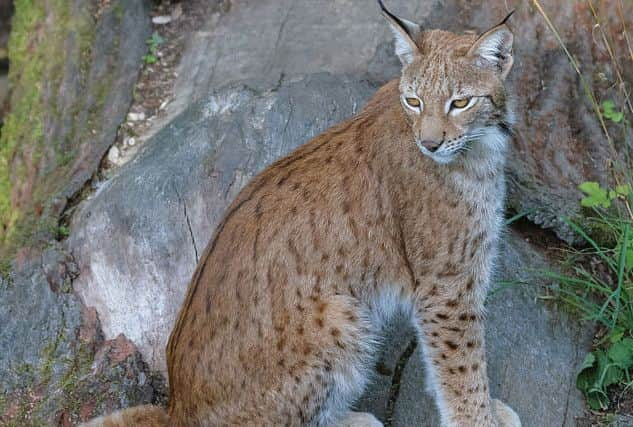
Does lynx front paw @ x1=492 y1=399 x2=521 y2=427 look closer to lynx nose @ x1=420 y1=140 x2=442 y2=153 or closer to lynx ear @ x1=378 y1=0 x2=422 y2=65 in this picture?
lynx nose @ x1=420 y1=140 x2=442 y2=153

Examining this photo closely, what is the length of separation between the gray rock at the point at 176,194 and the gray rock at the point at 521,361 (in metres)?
1.02

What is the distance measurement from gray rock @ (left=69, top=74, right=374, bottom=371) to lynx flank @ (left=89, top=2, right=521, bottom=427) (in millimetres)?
539

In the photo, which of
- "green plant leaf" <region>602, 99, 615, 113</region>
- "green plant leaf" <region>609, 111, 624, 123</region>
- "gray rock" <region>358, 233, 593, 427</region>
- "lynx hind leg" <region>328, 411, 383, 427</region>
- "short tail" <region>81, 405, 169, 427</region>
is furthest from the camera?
"green plant leaf" <region>602, 99, 615, 113</region>

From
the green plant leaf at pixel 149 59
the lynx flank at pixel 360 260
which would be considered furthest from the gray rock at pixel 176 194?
the green plant leaf at pixel 149 59

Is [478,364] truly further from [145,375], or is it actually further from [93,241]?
[93,241]

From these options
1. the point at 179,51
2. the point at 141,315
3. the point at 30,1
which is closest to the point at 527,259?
the point at 141,315

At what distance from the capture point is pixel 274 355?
3.68 m

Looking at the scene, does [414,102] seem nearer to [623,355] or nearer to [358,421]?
[358,421]

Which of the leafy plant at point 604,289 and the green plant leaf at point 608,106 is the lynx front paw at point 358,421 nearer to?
the leafy plant at point 604,289

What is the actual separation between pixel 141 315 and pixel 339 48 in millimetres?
1697

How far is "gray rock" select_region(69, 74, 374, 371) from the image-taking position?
4.34 meters

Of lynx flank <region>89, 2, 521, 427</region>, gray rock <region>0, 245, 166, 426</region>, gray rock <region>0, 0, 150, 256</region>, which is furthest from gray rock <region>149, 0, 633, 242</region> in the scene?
gray rock <region>0, 245, 166, 426</region>

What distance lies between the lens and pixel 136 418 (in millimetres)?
3660

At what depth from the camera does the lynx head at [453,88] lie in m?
3.55
